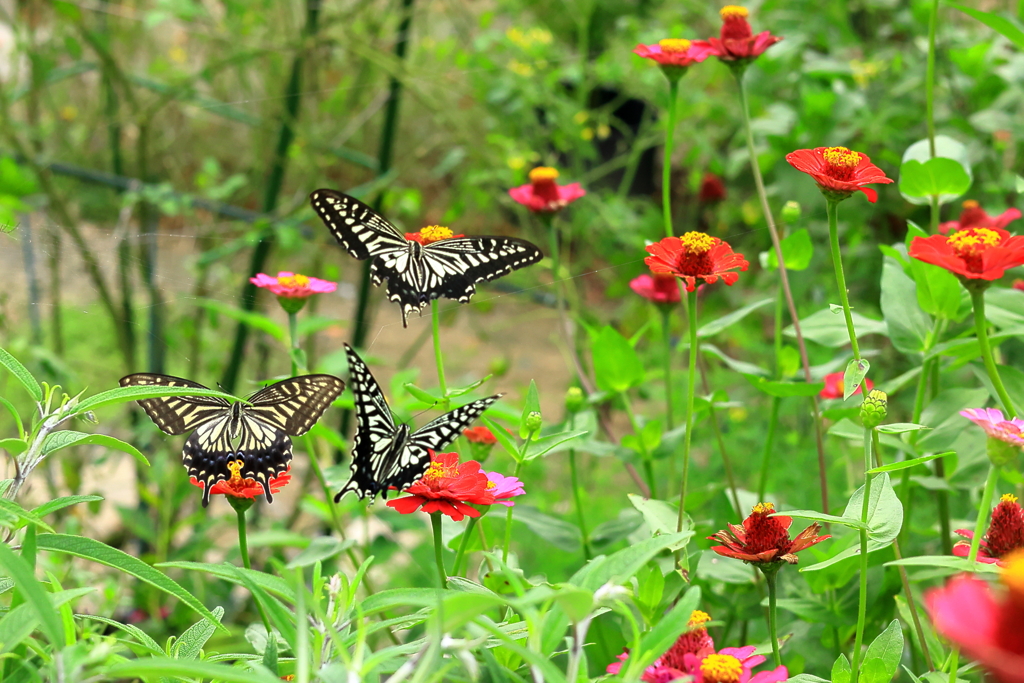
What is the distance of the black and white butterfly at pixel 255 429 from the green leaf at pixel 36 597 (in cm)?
14

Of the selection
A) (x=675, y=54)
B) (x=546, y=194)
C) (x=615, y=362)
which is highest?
(x=675, y=54)

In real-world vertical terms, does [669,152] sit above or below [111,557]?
above

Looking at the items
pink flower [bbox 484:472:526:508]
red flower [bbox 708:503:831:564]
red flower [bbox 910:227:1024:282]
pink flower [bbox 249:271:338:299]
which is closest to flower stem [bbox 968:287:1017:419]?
red flower [bbox 910:227:1024:282]

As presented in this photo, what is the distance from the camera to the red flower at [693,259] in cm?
41

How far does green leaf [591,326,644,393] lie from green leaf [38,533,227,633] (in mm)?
345

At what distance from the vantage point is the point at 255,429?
1.39ft

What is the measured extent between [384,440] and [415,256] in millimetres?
100

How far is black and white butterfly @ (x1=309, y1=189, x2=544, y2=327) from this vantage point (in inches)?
17.5

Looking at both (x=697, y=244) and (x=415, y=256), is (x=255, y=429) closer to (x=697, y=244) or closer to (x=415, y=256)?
(x=415, y=256)

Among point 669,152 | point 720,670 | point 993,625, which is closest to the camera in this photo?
point 993,625

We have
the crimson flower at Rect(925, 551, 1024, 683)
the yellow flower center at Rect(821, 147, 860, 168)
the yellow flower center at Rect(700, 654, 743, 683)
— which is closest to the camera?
the crimson flower at Rect(925, 551, 1024, 683)

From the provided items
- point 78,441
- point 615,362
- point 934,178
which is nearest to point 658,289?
point 615,362

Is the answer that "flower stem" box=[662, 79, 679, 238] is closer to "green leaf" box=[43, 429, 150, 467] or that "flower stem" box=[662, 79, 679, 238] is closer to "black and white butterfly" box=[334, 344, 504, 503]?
"black and white butterfly" box=[334, 344, 504, 503]

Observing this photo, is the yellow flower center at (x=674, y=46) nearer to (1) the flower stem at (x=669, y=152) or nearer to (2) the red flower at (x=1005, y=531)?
(1) the flower stem at (x=669, y=152)
